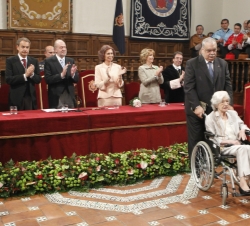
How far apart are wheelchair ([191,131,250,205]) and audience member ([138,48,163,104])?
1.78 m

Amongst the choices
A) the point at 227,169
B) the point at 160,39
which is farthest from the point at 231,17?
the point at 227,169

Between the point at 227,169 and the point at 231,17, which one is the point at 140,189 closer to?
the point at 227,169

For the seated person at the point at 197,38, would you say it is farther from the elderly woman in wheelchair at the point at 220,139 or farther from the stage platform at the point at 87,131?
the elderly woman in wheelchair at the point at 220,139

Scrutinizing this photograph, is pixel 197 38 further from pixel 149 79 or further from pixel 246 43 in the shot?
pixel 149 79

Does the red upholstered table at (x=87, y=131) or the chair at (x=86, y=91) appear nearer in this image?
the red upholstered table at (x=87, y=131)

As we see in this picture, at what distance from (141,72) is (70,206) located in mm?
2578

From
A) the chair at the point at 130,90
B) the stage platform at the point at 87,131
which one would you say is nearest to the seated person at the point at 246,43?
the chair at the point at 130,90

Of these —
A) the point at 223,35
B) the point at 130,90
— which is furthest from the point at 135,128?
the point at 223,35

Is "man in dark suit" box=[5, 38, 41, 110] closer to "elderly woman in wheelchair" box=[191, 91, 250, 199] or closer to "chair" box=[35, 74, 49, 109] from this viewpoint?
"chair" box=[35, 74, 49, 109]

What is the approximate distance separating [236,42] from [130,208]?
659cm

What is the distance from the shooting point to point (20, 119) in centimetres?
383

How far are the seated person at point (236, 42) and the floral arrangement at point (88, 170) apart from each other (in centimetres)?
518

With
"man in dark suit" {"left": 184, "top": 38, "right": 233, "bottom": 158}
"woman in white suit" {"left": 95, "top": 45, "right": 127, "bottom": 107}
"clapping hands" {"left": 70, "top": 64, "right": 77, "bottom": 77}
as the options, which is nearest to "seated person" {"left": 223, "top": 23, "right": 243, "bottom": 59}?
"woman in white suit" {"left": 95, "top": 45, "right": 127, "bottom": 107}

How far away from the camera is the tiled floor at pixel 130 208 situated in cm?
304
